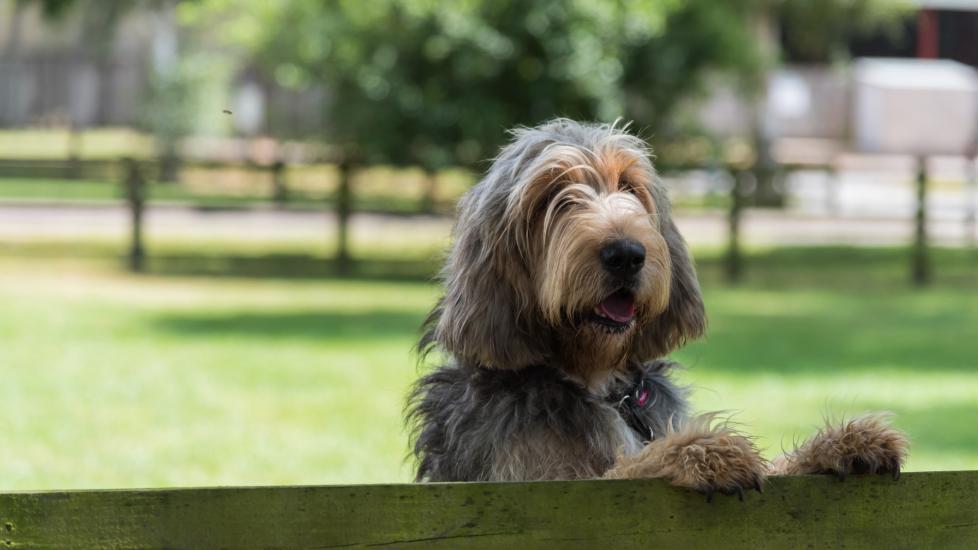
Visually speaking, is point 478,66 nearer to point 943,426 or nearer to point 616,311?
point 943,426

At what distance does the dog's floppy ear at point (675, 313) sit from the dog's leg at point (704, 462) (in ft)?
2.48

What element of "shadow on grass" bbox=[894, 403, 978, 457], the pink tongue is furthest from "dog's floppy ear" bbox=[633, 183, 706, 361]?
"shadow on grass" bbox=[894, 403, 978, 457]

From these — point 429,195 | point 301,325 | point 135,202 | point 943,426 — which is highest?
point 429,195

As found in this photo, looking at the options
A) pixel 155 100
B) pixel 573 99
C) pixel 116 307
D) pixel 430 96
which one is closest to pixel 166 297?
pixel 116 307

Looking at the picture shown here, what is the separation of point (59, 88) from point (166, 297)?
26.6m

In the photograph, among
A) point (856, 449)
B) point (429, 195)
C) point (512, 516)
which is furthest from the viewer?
point (429, 195)

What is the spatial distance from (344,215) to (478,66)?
10.7ft

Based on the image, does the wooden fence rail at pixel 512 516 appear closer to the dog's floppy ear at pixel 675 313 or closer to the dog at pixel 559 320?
the dog at pixel 559 320

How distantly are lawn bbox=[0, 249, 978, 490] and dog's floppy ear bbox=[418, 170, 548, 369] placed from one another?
2.48ft

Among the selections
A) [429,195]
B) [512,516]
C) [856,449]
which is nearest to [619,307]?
[856,449]

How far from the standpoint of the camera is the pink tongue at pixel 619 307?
15.3 feet

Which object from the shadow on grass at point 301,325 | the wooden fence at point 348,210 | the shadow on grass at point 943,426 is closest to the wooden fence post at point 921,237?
the wooden fence at point 348,210

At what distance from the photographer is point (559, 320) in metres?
4.66

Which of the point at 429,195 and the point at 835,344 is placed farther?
the point at 429,195
